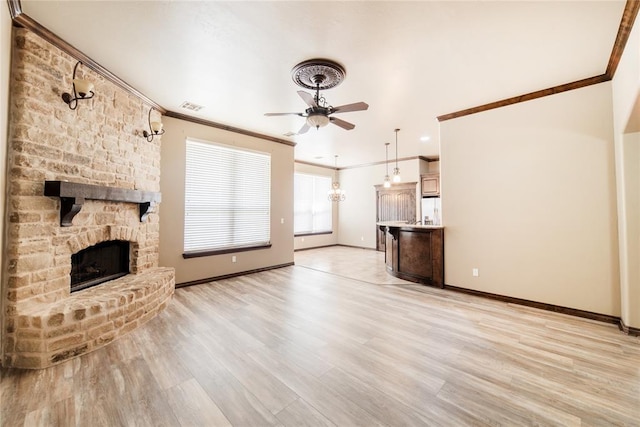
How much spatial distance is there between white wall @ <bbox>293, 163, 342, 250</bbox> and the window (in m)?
0.16

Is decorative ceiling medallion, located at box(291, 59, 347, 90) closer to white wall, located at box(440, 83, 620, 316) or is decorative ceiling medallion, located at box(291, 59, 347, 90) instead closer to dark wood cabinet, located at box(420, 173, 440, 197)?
white wall, located at box(440, 83, 620, 316)

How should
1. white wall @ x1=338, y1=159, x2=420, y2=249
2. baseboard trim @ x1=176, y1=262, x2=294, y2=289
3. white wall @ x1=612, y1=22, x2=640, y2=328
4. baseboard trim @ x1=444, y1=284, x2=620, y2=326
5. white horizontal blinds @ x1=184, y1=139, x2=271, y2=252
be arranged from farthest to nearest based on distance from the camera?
1. white wall @ x1=338, y1=159, x2=420, y2=249
2. white horizontal blinds @ x1=184, y1=139, x2=271, y2=252
3. baseboard trim @ x1=176, y1=262, x2=294, y2=289
4. baseboard trim @ x1=444, y1=284, x2=620, y2=326
5. white wall @ x1=612, y1=22, x2=640, y2=328

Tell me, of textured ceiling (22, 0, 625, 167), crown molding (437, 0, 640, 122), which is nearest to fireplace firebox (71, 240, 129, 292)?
textured ceiling (22, 0, 625, 167)

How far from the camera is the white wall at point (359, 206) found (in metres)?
8.91

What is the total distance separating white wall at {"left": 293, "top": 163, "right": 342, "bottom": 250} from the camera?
8607 mm

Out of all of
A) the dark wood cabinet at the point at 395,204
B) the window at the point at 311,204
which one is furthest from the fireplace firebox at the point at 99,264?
the dark wood cabinet at the point at 395,204

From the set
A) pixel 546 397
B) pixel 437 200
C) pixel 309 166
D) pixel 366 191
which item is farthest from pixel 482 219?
pixel 309 166

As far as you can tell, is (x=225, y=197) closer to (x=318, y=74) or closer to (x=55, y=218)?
(x=55, y=218)

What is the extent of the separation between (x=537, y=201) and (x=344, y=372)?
3456 mm

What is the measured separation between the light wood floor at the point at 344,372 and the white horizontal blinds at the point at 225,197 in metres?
1.69

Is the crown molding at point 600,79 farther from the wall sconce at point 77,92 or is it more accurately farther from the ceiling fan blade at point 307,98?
the wall sconce at point 77,92

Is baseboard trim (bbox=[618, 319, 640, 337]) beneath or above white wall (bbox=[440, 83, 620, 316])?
beneath

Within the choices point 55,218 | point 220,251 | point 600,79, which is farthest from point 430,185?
point 55,218

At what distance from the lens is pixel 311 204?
9016mm
